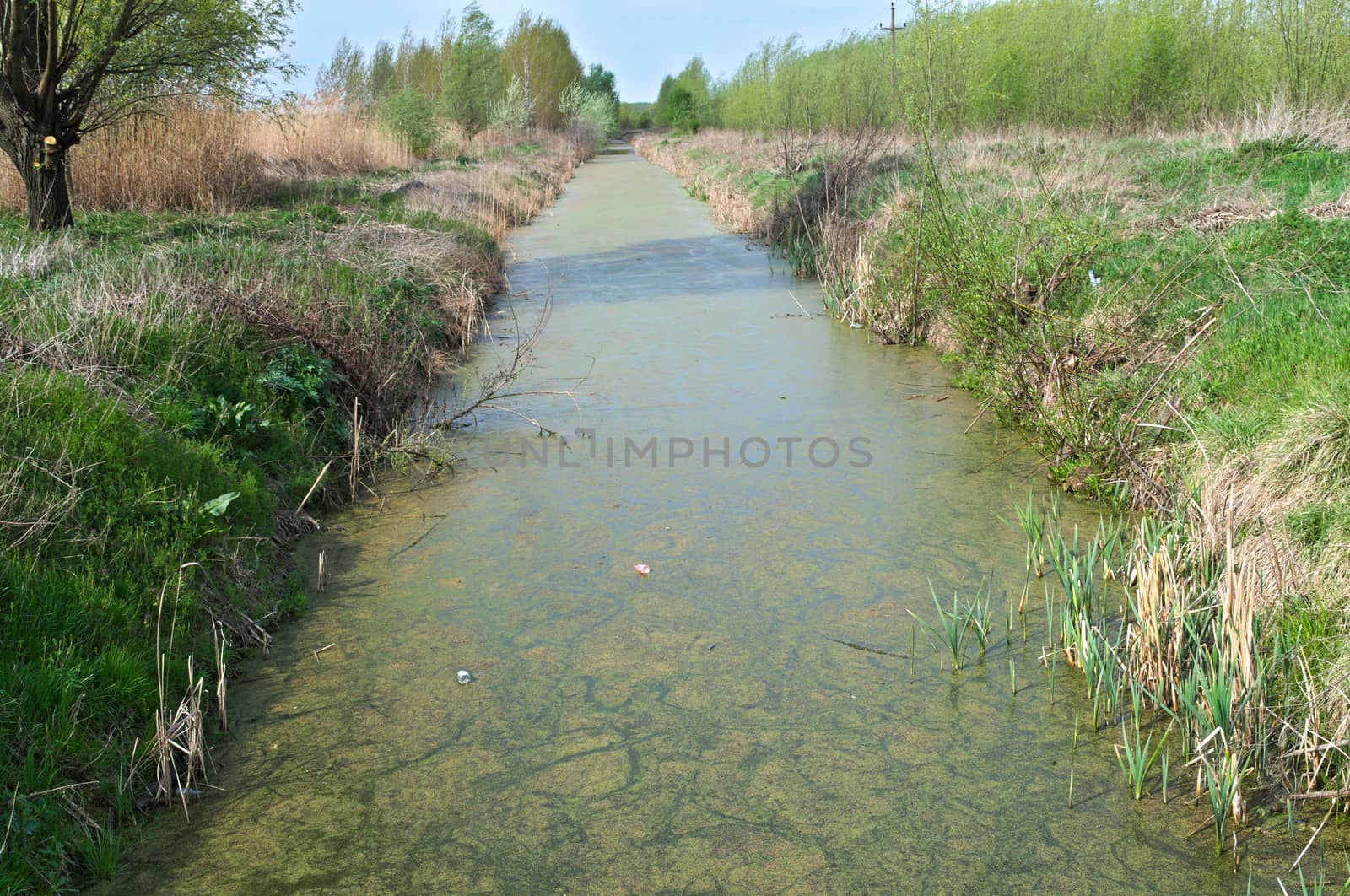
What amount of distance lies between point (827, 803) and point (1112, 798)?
786 millimetres

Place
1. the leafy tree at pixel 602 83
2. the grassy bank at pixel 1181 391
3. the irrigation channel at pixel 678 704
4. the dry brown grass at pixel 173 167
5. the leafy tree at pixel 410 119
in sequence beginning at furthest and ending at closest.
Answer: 1. the leafy tree at pixel 602 83
2. the leafy tree at pixel 410 119
3. the dry brown grass at pixel 173 167
4. the grassy bank at pixel 1181 391
5. the irrigation channel at pixel 678 704

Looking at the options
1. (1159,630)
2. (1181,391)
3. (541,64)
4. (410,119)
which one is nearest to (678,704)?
(1159,630)

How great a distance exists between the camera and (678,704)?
344 cm

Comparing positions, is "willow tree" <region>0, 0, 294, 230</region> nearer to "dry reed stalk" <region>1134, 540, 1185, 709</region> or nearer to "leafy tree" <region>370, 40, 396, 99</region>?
"dry reed stalk" <region>1134, 540, 1185, 709</region>

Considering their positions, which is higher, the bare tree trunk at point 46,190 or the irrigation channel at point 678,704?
the bare tree trunk at point 46,190

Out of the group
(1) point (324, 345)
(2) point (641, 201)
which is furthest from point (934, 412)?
(2) point (641, 201)

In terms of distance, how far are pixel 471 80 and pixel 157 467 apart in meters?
28.8

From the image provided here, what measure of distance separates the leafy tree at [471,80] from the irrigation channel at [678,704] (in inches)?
1031

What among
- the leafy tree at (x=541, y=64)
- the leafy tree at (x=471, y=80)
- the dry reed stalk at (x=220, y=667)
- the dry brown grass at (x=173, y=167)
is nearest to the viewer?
the dry reed stalk at (x=220, y=667)

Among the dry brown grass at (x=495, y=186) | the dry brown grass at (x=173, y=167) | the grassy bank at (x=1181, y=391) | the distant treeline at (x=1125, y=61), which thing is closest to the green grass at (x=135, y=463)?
the grassy bank at (x=1181, y=391)

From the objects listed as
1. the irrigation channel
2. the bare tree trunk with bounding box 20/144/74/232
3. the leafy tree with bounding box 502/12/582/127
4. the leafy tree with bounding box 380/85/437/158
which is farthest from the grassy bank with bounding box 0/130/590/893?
the leafy tree with bounding box 502/12/582/127

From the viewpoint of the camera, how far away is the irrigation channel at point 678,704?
270cm

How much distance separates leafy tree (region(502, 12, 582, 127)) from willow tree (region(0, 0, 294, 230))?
95.6 ft

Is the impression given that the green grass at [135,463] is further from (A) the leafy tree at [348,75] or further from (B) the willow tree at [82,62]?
(A) the leafy tree at [348,75]
